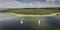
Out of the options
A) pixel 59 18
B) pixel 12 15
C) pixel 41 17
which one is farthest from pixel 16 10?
pixel 59 18

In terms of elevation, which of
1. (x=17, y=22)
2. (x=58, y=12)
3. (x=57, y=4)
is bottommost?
(x=17, y=22)

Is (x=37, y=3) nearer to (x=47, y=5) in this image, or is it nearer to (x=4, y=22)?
(x=47, y=5)

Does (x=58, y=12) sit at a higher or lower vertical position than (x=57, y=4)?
lower

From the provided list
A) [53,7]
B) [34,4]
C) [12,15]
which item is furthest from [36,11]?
[12,15]

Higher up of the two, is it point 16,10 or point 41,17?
point 16,10

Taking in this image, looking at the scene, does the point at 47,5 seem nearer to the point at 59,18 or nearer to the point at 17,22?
the point at 59,18

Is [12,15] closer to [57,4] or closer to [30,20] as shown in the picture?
[30,20]

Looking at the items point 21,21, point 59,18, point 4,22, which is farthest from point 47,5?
point 4,22
